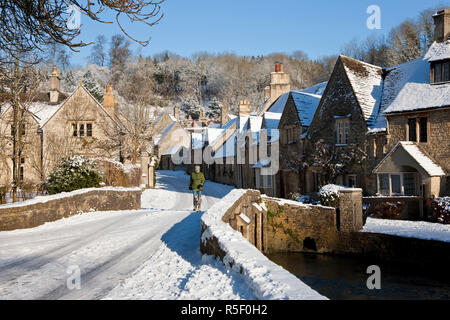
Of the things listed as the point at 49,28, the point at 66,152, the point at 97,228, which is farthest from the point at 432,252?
the point at 66,152

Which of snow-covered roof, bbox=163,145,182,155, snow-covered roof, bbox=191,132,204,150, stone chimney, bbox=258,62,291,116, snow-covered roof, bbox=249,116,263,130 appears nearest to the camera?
snow-covered roof, bbox=249,116,263,130

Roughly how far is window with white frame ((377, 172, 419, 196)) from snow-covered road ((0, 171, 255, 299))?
12471 mm

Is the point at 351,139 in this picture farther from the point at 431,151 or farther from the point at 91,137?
the point at 91,137

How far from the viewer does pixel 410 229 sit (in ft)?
56.2

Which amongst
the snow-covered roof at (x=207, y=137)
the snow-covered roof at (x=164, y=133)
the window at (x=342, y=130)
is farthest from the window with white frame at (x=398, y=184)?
the snow-covered roof at (x=164, y=133)

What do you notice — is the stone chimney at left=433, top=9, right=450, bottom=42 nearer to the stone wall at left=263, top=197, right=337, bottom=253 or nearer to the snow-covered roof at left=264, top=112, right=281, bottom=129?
the stone wall at left=263, top=197, right=337, bottom=253

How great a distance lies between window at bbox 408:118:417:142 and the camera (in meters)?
21.1

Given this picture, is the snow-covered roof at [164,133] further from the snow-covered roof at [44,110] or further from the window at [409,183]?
the window at [409,183]

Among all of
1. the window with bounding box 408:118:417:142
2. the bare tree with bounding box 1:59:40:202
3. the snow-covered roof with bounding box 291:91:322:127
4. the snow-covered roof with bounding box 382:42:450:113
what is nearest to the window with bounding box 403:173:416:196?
the window with bounding box 408:118:417:142

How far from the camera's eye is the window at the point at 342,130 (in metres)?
24.2

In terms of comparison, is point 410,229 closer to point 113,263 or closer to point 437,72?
point 437,72

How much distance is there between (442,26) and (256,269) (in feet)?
76.7

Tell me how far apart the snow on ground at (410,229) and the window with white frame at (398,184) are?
7.80 feet

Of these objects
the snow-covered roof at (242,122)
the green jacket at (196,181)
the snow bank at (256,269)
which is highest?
the snow-covered roof at (242,122)
